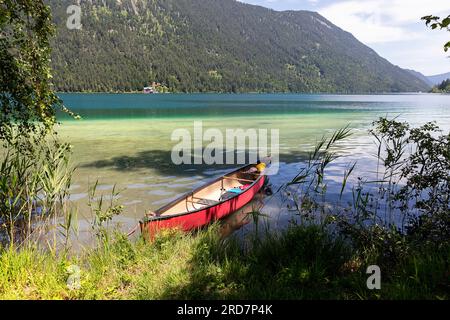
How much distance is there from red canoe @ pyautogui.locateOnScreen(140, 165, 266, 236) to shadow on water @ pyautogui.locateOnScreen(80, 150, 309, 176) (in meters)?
3.31

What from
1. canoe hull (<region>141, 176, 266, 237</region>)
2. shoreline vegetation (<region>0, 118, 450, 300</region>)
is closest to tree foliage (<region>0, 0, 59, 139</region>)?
shoreline vegetation (<region>0, 118, 450, 300</region>)

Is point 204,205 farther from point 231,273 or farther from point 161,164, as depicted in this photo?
point 161,164

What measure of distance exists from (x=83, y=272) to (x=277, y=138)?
25.7 m

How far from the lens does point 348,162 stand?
62.6ft

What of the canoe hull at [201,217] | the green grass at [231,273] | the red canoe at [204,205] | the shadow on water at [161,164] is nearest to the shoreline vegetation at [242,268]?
the green grass at [231,273]

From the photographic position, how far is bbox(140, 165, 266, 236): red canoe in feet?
27.7

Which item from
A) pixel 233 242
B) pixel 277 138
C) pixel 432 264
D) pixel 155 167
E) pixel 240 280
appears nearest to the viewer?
pixel 432 264

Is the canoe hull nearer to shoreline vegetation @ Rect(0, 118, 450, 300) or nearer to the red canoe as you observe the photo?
the red canoe

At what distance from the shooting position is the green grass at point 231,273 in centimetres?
466

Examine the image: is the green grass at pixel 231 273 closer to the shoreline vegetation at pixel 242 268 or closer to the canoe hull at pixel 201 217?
the shoreline vegetation at pixel 242 268

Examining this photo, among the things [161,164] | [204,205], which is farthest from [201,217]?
[161,164]

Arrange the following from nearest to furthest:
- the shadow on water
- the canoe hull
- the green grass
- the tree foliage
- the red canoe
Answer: the green grass → the tree foliage → the canoe hull → the red canoe → the shadow on water
